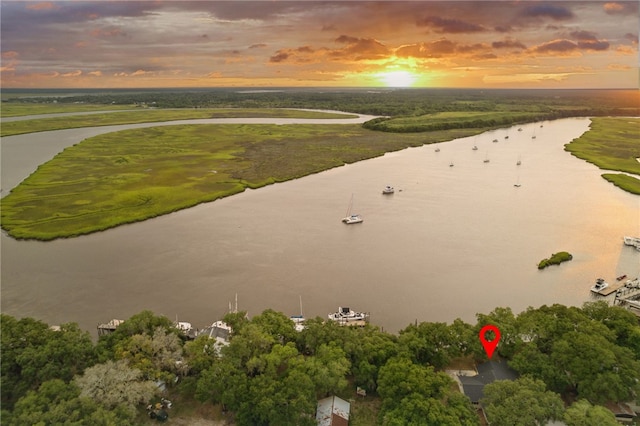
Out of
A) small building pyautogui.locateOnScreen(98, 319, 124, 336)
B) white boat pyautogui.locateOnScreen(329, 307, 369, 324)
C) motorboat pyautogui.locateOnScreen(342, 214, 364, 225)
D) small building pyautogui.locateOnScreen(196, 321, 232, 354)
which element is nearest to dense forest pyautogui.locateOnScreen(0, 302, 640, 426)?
small building pyautogui.locateOnScreen(196, 321, 232, 354)

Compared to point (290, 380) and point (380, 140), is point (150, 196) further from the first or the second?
point (380, 140)

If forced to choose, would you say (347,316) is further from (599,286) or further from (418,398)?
(599,286)

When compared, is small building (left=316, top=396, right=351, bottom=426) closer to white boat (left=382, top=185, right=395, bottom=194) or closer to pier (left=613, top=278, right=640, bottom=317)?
pier (left=613, top=278, right=640, bottom=317)

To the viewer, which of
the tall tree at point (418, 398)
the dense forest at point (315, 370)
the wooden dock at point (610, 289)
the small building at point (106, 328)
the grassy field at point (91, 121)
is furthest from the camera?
the grassy field at point (91, 121)

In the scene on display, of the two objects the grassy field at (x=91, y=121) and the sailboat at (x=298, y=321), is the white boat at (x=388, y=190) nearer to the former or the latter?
the sailboat at (x=298, y=321)

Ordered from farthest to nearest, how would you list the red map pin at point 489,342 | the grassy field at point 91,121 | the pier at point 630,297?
A: the grassy field at point 91,121 < the pier at point 630,297 < the red map pin at point 489,342

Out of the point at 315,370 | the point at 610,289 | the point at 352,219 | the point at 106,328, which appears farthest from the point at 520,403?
the point at 352,219

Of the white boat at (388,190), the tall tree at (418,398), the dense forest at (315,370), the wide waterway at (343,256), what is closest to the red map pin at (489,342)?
the dense forest at (315,370)

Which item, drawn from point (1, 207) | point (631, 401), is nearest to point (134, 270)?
point (1, 207)
